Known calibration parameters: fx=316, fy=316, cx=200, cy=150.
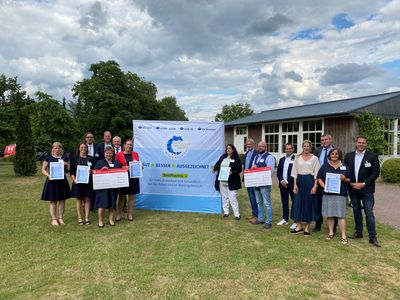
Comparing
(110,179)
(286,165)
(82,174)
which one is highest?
(286,165)

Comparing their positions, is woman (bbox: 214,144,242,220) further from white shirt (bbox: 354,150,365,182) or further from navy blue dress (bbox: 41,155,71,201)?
navy blue dress (bbox: 41,155,71,201)

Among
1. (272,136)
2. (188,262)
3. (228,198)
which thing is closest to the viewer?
(188,262)

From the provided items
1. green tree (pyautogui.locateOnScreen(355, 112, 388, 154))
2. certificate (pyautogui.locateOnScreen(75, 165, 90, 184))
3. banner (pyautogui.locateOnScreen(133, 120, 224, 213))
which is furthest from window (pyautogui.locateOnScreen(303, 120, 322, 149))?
certificate (pyautogui.locateOnScreen(75, 165, 90, 184))

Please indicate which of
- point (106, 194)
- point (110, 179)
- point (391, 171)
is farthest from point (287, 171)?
point (391, 171)

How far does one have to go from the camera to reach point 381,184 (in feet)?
42.3

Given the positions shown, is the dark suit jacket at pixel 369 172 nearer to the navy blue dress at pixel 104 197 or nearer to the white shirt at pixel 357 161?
the white shirt at pixel 357 161

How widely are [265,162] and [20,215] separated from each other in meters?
5.68

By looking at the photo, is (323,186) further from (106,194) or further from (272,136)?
(272,136)

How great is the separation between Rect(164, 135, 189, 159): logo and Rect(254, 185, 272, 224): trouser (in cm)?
202

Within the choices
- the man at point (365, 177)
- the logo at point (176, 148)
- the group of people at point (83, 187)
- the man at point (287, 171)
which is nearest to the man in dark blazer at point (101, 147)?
the group of people at point (83, 187)

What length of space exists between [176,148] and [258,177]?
228cm

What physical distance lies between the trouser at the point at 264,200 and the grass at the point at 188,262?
315mm

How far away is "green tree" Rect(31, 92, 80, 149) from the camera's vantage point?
23234 millimetres

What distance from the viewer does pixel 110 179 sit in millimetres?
6141
